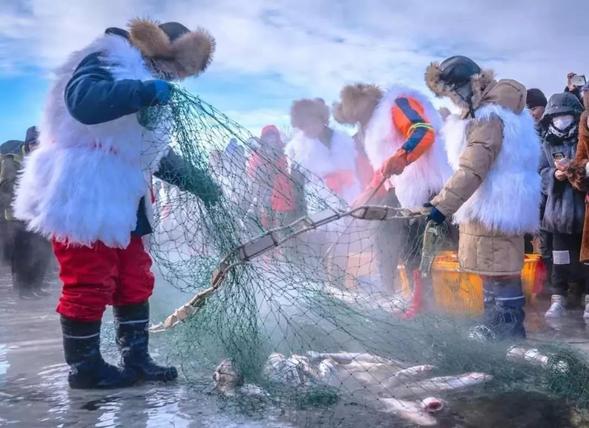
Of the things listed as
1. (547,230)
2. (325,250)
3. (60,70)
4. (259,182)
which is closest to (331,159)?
(547,230)

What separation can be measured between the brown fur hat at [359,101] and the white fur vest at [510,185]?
1.75 m

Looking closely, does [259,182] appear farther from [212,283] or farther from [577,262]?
[577,262]

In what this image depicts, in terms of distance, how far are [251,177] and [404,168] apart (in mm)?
2084

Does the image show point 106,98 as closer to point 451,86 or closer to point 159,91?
point 159,91

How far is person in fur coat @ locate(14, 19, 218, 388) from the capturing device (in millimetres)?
3219

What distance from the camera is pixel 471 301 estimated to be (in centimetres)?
534

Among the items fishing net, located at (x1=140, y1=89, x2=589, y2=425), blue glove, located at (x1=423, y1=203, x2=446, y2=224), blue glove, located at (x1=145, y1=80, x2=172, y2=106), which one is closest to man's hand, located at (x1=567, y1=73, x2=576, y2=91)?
blue glove, located at (x1=423, y1=203, x2=446, y2=224)

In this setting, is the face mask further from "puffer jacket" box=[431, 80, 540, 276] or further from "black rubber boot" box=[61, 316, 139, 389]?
"black rubber boot" box=[61, 316, 139, 389]

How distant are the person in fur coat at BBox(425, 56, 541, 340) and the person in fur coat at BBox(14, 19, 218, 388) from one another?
5.48ft

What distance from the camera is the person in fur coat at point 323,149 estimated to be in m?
7.69

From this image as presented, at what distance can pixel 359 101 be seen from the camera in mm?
5980

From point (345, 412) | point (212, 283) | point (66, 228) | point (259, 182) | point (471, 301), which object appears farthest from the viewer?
point (471, 301)

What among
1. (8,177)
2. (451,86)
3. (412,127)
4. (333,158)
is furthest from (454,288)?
(8,177)

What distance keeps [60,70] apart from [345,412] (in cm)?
224
